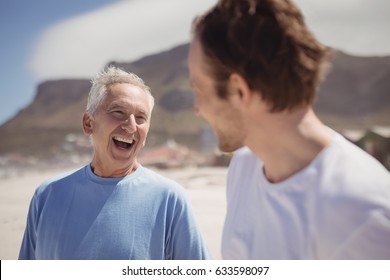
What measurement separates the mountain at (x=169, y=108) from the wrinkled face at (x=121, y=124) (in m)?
18.4

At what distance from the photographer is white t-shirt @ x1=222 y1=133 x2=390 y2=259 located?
99 centimetres

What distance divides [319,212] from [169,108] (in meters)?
36.0

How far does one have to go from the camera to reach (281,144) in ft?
3.82

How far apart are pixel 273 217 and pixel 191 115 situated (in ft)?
110

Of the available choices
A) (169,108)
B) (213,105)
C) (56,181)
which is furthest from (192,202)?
(169,108)

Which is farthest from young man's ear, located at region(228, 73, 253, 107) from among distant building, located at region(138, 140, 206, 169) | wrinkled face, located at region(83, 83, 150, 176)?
distant building, located at region(138, 140, 206, 169)

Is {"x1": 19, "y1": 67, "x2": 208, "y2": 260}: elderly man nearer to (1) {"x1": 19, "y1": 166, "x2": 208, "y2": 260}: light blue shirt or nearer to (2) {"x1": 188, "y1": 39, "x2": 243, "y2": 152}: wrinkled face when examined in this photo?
(1) {"x1": 19, "y1": 166, "x2": 208, "y2": 260}: light blue shirt

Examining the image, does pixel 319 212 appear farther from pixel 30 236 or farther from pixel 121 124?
pixel 30 236

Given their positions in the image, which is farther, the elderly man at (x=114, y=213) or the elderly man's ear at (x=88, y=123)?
the elderly man's ear at (x=88, y=123)

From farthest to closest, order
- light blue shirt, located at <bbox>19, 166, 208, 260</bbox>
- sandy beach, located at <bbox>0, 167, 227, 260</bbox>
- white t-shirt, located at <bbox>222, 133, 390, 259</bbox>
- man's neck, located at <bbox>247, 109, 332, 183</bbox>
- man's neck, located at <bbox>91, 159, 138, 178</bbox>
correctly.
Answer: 1. sandy beach, located at <bbox>0, 167, 227, 260</bbox>
2. man's neck, located at <bbox>91, 159, 138, 178</bbox>
3. light blue shirt, located at <bbox>19, 166, 208, 260</bbox>
4. man's neck, located at <bbox>247, 109, 332, 183</bbox>
5. white t-shirt, located at <bbox>222, 133, 390, 259</bbox>

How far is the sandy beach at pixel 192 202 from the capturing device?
190 inches

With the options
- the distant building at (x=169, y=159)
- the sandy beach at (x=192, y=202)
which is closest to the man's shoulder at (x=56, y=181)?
the sandy beach at (x=192, y=202)

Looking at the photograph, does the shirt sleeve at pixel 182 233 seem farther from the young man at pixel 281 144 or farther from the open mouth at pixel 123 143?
the young man at pixel 281 144

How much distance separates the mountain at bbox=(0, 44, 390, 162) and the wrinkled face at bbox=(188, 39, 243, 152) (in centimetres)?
1895
